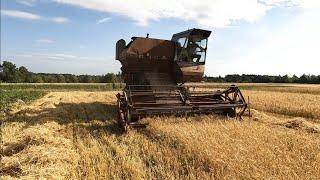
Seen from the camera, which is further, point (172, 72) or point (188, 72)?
point (172, 72)

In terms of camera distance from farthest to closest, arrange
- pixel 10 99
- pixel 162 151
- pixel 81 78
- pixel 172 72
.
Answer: pixel 81 78
pixel 10 99
pixel 172 72
pixel 162 151

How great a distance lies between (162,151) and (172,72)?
734 centimetres

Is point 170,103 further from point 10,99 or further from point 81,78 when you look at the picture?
point 81,78

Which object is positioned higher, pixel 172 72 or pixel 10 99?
pixel 172 72

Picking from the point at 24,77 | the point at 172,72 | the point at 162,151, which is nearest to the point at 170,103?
the point at 172,72

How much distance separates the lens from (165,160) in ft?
24.2

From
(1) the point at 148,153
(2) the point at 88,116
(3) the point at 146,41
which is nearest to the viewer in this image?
(1) the point at 148,153

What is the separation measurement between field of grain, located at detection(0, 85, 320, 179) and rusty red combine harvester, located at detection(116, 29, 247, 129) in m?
1.43

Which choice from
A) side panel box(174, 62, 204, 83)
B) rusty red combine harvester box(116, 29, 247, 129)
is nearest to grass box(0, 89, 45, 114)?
rusty red combine harvester box(116, 29, 247, 129)

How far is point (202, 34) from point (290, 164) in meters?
8.48

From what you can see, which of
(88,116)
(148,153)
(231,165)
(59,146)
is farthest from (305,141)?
(88,116)

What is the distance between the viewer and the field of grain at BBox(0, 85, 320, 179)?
6.47m

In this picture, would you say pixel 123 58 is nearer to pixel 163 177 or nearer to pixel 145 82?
pixel 145 82

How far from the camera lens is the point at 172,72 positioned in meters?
15.0
